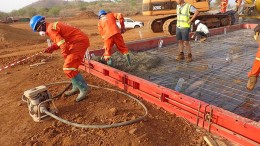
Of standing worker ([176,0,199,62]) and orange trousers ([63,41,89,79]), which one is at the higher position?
standing worker ([176,0,199,62])

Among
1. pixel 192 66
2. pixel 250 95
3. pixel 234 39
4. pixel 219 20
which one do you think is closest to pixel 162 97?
pixel 250 95

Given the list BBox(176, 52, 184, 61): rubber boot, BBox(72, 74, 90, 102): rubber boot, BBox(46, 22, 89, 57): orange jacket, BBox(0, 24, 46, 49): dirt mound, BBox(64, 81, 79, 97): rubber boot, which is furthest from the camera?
BBox(0, 24, 46, 49): dirt mound

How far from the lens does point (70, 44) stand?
4438 millimetres

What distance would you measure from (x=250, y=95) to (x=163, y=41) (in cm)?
458

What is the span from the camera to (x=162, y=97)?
4160 millimetres

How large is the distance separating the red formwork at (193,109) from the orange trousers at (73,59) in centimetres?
99

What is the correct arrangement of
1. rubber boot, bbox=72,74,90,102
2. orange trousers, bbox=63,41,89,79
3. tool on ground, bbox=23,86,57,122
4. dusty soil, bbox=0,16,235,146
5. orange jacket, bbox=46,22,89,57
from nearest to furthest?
dusty soil, bbox=0,16,235,146 → tool on ground, bbox=23,86,57,122 → orange jacket, bbox=46,22,89,57 → orange trousers, bbox=63,41,89,79 → rubber boot, bbox=72,74,90,102

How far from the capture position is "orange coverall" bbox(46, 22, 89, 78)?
4.19 meters

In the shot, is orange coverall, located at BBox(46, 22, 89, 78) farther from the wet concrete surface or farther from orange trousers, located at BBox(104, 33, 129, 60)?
the wet concrete surface

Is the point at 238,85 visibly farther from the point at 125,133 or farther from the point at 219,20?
the point at 219,20

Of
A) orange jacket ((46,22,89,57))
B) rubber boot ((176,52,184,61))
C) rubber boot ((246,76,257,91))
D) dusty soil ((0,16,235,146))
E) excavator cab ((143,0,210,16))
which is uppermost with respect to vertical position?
excavator cab ((143,0,210,16))

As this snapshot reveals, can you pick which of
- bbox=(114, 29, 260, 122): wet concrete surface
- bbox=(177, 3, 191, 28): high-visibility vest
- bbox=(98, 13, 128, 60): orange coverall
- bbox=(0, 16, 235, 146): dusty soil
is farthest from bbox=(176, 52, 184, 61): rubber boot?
bbox=(0, 16, 235, 146): dusty soil

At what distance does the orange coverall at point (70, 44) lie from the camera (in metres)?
4.19

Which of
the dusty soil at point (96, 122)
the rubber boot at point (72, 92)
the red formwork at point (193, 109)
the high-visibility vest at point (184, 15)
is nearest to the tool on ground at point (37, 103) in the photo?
the dusty soil at point (96, 122)
